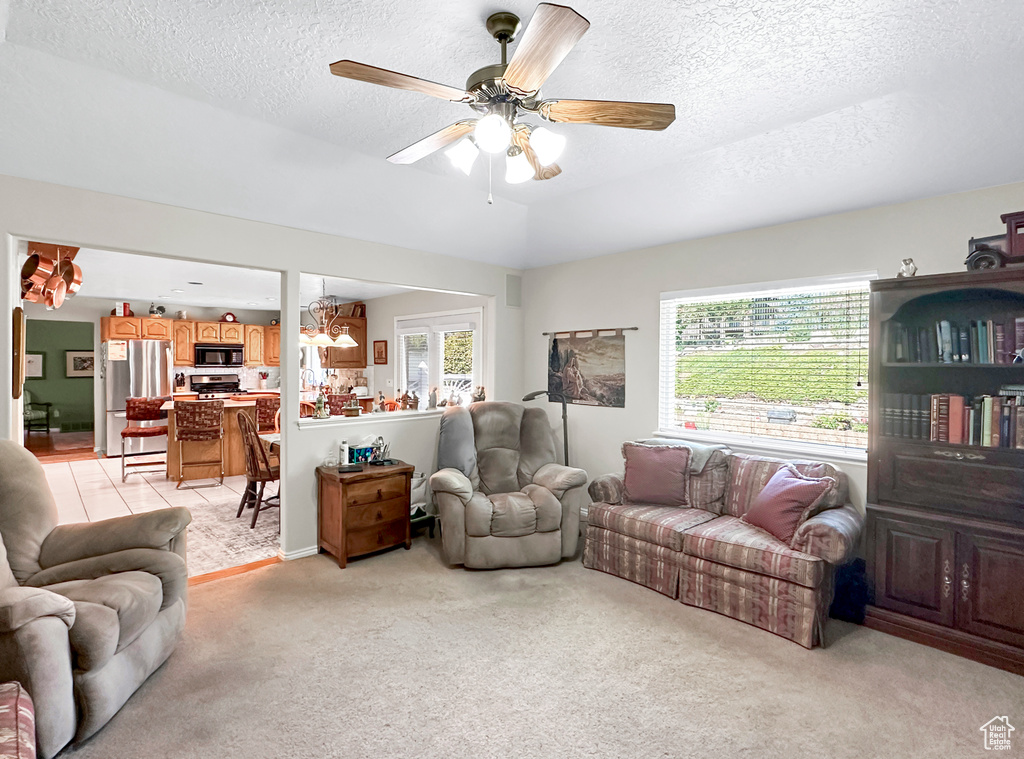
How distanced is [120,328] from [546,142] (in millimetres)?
8447

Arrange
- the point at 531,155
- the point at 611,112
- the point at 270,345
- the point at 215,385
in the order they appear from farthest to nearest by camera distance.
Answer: the point at 270,345 < the point at 215,385 < the point at 531,155 < the point at 611,112

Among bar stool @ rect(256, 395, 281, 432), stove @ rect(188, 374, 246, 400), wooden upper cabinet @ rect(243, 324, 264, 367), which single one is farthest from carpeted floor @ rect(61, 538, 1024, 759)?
wooden upper cabinet @ rect(243, 324, 264, 367)

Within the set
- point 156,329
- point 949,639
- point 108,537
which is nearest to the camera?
point 108,537

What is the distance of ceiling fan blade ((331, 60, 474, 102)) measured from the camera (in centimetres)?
167

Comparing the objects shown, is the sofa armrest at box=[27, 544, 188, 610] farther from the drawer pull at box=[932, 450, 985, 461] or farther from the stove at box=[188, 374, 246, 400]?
the stove at box=[188, 374, 246, 400]

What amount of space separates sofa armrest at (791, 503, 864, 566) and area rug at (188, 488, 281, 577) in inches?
144

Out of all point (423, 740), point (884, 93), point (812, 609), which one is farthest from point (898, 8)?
point (423, 740)

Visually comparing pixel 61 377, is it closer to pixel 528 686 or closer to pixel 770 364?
pixel 528 686

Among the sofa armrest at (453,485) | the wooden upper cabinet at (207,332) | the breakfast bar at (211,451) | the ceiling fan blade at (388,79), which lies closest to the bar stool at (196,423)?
the breakfast bar at (211,451)

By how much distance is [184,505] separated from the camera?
5480 mm

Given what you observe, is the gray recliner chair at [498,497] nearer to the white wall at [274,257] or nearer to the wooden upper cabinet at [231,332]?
the white wall at [274,257]

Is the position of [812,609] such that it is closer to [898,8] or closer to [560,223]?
[898,8]

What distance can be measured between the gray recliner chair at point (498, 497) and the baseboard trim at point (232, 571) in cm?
129
